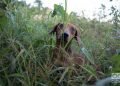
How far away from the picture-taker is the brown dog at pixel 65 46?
2.32 metres

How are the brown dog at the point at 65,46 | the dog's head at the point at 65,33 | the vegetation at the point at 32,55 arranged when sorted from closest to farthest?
the vegetation at the point at 32,55 → the brown dog at the point at 65,46 → the dog's head at the point at 65,33

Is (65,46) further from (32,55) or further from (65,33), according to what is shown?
(32,55)

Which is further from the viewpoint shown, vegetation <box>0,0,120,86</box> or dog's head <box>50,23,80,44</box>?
dog's head <box>50,23,80,44</box>

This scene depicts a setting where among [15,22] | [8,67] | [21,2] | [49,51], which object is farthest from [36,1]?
[8,67]

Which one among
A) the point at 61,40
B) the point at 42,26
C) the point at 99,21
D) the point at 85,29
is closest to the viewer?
the point at 61,40

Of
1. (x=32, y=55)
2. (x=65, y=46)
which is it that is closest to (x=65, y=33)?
(x=65, y=46)

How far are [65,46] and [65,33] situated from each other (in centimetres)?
16

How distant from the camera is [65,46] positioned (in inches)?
95.7

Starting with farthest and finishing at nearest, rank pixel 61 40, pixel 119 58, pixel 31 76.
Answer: pixel 61 40 < pixel 31 76 < pixel 119 58

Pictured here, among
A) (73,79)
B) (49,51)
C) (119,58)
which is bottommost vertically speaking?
(73,79)

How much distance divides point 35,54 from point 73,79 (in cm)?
39

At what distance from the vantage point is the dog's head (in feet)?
8.30

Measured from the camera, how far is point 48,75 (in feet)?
6.89

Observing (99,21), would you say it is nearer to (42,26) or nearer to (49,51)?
(42,26)
